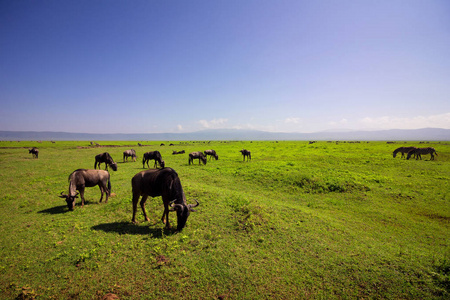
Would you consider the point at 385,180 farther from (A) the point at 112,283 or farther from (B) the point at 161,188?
(A) the point at 112,283

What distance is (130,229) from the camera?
915 centimetres

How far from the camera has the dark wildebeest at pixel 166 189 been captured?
335 inches

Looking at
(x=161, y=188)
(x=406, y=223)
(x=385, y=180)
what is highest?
(x=161, y=188)

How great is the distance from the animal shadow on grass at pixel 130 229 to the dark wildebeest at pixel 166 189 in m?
0.35

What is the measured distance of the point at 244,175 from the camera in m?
20.7

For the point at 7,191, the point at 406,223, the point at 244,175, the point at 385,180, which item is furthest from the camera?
the point at 244,175

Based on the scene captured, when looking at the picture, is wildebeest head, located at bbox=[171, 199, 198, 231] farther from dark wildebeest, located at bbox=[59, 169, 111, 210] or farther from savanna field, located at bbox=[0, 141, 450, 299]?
dark wildebeest, located at bbox=[59, 169, 111, 210]

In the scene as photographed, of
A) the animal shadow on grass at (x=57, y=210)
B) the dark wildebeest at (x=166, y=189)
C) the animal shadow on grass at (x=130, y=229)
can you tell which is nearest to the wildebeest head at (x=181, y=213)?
the dark wildebeest at (x=166, y=189)

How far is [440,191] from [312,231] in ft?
48.7

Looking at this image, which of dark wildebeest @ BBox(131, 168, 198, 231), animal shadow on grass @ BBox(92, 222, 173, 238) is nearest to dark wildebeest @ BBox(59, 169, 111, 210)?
animal shadow on grass @ BBox(92, 222, 173, 238)

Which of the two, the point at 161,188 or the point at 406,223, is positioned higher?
the point at 161,188

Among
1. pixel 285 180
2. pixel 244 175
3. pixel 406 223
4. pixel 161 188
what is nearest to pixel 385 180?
pixel 406 223

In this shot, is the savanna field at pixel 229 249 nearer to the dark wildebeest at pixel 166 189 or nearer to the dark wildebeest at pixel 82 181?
the dark wildebeest at pixel 82 181

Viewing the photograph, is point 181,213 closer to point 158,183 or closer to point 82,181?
point 158,183
